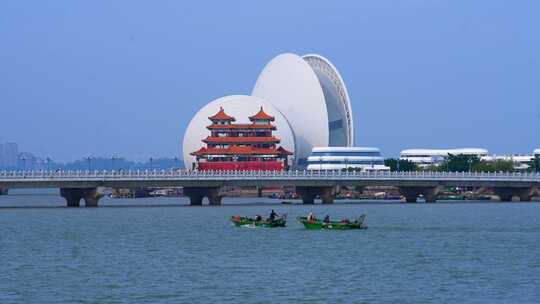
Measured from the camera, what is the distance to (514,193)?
5881 inches

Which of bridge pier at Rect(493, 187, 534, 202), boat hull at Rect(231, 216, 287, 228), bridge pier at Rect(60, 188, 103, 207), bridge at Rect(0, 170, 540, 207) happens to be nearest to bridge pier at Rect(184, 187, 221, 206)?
bridge at Rect(0, 170, 540, 207)

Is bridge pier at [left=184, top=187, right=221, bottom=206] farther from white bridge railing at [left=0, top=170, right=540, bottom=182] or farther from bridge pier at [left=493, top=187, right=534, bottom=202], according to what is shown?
bridge pier at [left=493, top=187, right=534, bottom=202]

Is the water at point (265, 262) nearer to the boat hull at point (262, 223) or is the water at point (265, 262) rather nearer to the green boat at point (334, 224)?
the boat hull at point (262, 223)

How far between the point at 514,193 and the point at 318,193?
22.5 metres

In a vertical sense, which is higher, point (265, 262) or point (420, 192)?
point (420, 192)

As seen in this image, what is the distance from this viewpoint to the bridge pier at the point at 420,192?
142875mm

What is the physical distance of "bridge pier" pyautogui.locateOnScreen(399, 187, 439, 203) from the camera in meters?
143

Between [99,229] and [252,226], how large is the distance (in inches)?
407

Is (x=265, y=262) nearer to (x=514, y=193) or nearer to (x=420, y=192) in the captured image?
(x=420, y=192)

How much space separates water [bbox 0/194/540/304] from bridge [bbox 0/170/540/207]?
53.8 ft

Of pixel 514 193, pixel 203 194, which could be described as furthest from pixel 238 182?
pixel 514 193

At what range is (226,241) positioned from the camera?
82.6 metres

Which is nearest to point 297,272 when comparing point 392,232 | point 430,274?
point 430,274

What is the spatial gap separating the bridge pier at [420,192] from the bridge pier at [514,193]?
9338 millimetres
